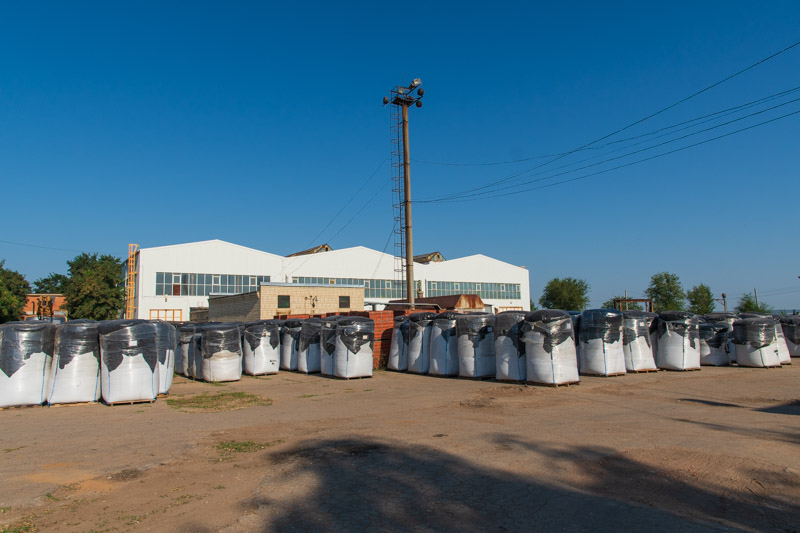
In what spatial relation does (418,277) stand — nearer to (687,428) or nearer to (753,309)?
(753,309)

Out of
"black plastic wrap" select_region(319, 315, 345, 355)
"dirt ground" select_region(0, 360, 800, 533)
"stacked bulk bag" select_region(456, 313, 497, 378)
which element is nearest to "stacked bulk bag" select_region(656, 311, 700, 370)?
"dirt ground" select_region(0, 360, 800, 533)

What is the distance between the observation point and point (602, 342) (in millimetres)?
13102

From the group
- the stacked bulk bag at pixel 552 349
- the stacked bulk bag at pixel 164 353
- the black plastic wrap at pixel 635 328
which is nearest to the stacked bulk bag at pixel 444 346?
the stacked bulk bag at pixel 552 349

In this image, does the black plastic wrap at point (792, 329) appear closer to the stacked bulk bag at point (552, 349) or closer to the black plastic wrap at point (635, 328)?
the black plastic wrap at point (635, 328)

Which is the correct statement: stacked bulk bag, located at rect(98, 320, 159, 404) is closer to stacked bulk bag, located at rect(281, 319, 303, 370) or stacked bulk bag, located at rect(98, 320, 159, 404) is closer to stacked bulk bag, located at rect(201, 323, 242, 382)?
stacked bulk bag, located at rect(201, 323, 242, 382)

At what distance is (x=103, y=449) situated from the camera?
6.82 meters

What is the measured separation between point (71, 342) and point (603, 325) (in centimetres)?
1209

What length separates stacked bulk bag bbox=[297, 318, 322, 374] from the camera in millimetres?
15672

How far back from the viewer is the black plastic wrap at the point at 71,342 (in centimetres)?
1026

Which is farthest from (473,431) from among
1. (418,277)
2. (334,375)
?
(418,277)

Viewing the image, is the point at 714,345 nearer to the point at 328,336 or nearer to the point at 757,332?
the point at 757,332

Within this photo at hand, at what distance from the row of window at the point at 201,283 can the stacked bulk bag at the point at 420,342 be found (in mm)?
26324

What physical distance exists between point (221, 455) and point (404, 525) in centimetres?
322

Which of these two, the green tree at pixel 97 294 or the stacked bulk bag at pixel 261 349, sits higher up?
the green tree at pixel 97 294
